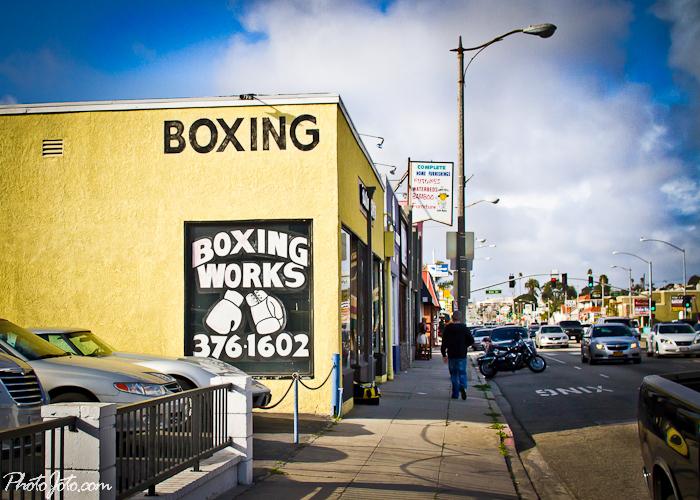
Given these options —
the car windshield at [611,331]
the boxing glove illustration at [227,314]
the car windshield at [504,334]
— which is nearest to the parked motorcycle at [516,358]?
the car windshield at [504,334]

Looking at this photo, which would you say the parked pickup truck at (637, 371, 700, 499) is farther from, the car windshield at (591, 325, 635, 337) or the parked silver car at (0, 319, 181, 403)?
the car windshield at (591, 325, 635, 337)

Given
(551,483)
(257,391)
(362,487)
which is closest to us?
(362,487)

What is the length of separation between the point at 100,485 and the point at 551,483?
575 centimetres

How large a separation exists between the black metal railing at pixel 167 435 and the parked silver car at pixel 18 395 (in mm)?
1636

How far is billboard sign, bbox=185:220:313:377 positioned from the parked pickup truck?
8.56 metres

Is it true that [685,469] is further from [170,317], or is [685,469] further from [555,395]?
[555,395]

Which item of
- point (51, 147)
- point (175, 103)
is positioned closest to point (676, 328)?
point (175, 103)

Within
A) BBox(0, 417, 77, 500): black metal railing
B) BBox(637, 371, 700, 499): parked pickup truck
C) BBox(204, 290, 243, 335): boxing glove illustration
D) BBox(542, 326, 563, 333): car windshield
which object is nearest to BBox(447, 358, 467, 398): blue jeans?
BBox(204, 290, 243, 335): boxing glove illustration

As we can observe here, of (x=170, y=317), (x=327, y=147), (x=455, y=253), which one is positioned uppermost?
(x=327, y=147)

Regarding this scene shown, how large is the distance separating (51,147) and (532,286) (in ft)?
535

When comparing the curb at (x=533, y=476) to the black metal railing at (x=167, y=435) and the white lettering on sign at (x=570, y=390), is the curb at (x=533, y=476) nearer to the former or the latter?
the black metal railing at (x=167, y=435)

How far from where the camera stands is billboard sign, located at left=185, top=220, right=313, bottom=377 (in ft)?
45.7

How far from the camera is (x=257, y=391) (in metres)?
12.0

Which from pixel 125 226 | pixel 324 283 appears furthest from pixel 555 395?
pixel 125 226
